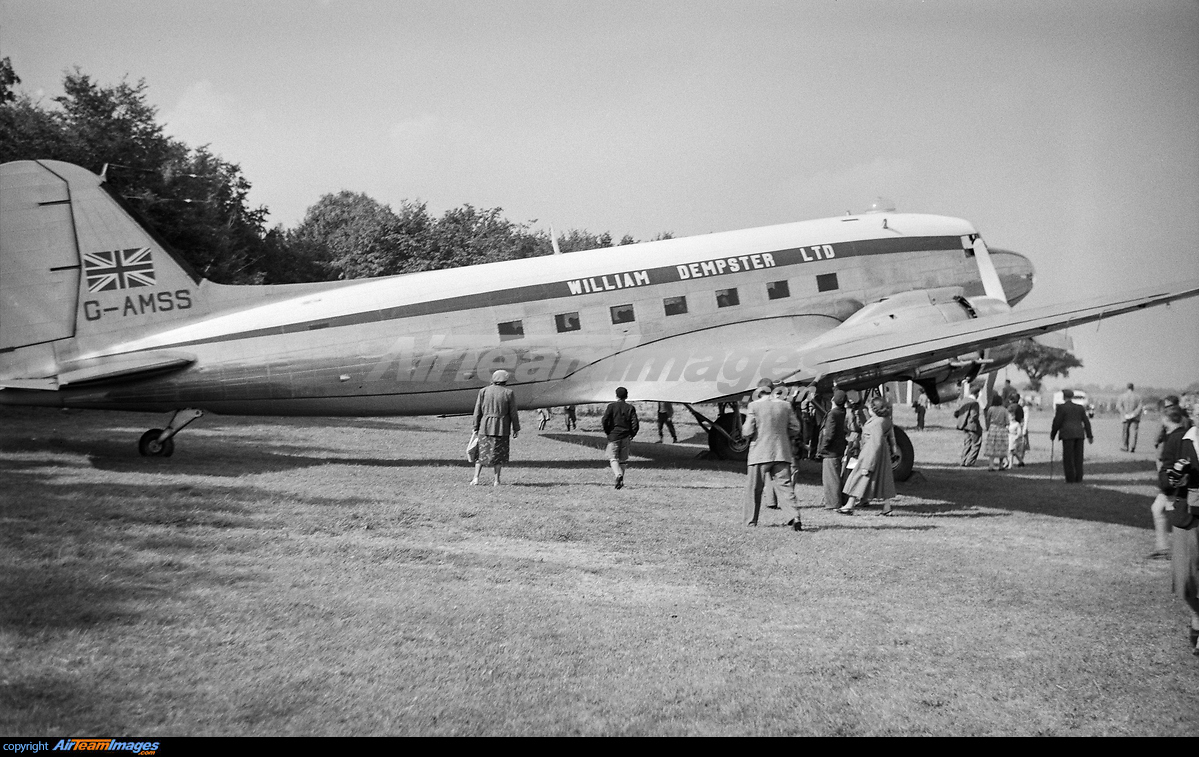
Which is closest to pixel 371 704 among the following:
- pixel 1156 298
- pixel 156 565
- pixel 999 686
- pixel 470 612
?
pixel 470 612

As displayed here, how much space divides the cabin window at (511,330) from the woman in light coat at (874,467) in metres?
6.09

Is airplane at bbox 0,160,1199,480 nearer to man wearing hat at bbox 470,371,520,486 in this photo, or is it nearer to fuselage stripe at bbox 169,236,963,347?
fuselage stripe at bbox 169,236,963,347

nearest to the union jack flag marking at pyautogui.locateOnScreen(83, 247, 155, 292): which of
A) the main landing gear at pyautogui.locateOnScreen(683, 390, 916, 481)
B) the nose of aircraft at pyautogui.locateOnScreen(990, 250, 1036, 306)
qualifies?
the main landing gear at pyautogui.locateOnScreen(683, 390, 916, 481)

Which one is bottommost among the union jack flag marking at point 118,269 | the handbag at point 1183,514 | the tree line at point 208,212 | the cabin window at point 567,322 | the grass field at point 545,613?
the grass field at point 545,613

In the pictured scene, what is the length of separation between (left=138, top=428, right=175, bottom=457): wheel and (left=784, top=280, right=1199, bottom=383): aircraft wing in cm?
1006

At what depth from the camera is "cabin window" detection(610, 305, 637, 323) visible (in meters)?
15.7

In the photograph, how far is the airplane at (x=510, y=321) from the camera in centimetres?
1272

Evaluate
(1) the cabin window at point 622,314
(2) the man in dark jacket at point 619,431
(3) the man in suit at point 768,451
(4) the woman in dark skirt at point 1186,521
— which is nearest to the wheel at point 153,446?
(2) the man in dark jacket at point 619,431

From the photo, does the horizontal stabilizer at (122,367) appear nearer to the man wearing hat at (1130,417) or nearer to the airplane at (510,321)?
the airplane at (510,321)

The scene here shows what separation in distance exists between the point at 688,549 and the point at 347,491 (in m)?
4.84

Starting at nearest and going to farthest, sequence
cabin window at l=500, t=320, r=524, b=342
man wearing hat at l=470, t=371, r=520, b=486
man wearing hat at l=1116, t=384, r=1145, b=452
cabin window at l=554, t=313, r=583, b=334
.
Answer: man wearing hat at l=470, t=371, r=520, b=486 < cabin window at l=500, t=320, r=524, b=342 < cabin window at l=554, t=313, r=583, b=334 < man wearing hat at l=1116, t=384, r=1145, b=452

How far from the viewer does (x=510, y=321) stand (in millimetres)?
15078

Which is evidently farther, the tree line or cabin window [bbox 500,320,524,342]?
the tree line

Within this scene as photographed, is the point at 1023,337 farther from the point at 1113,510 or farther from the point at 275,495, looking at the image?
the point at 275,495
